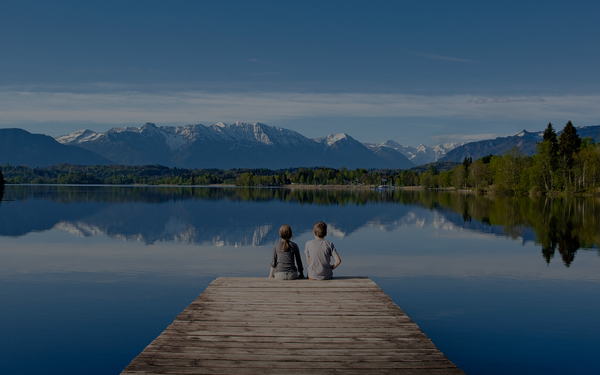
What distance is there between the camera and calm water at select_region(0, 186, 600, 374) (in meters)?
12.0

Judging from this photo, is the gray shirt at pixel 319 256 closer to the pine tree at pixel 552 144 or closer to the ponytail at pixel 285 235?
the ponytail at pixel 285 235

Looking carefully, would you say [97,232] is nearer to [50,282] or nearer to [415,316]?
[50,282]

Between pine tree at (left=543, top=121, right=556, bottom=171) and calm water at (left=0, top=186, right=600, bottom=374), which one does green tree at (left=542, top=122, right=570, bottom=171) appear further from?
calm water at (left=0, top=186, right=600, bottom=374)

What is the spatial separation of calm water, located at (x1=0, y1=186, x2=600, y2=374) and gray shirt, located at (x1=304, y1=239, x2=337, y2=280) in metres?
3.30

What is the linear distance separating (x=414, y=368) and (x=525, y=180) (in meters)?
130

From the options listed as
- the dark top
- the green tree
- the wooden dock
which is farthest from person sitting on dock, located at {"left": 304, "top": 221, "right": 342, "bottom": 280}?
the green tree

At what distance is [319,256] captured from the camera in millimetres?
13977

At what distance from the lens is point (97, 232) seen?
131ft

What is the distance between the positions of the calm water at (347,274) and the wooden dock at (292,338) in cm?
245

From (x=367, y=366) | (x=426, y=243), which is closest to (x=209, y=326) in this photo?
(x=367, y=366)

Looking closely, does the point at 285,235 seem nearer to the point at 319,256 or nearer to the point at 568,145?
the point at 319,256

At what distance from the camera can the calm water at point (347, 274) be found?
12.0 meters

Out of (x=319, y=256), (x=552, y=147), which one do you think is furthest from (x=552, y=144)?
(x=319, y=256)

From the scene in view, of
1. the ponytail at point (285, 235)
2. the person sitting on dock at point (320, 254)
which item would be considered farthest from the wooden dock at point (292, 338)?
the ponytail at point (285, 235)
